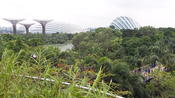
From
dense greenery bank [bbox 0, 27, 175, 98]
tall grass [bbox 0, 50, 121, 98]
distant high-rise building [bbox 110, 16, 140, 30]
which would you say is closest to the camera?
tall grass [bbox 0, 50, 121, 98]

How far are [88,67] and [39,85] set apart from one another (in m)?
7.66

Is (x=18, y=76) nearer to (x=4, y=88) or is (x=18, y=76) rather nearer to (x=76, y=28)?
(x=4, y=88)

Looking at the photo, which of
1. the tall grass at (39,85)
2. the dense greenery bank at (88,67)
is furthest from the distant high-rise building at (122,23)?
the tall grass at (39,85)

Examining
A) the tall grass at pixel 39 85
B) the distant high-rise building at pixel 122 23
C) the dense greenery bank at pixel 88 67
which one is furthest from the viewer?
the distant high-rise building at pixel 122 23

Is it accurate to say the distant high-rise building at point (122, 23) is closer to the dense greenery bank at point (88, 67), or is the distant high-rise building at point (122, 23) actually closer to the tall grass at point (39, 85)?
the dense greenery bank at point (88, 67)

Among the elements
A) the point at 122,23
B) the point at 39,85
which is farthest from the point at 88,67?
the point at 122,23

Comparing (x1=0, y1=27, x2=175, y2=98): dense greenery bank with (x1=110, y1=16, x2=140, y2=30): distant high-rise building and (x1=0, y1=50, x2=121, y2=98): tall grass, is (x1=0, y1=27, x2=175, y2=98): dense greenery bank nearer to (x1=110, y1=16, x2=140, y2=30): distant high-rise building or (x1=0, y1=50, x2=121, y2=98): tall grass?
(x1=0, y1=50, x2=121, y2=98): tall grass

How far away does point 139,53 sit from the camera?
18297 mm

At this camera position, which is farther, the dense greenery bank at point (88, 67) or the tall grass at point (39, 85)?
the dense greenery bank at point (88, 67)

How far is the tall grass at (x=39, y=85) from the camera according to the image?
1.37 meters

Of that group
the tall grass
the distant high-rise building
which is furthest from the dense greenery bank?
the distant high-rise building

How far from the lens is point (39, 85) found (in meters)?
1.62

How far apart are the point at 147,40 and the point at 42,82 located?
20.6 metres

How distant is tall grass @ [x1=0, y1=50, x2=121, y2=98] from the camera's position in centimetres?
137
